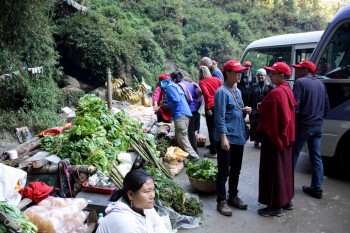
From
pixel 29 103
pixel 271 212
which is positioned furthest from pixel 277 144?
pixel 29 103

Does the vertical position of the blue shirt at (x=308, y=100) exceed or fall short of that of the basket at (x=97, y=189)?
it exceeds it

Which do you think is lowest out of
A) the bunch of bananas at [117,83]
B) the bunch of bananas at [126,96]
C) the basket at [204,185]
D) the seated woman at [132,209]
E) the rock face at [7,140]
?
the rock face at [7,140]

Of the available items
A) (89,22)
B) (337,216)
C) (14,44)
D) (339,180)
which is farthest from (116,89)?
(337,216)

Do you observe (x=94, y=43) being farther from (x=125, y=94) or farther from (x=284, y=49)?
(x=284, y=49)

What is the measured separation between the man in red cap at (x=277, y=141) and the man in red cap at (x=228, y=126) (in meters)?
0.31

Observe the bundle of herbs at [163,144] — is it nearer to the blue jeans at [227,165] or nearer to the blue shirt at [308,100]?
the blue jeans at [227,165]

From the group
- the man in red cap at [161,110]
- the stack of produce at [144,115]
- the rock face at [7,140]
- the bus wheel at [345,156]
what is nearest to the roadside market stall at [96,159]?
the man in red cap at [161,110]

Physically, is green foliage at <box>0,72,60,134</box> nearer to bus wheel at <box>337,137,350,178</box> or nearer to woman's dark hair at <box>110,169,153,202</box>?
bus wheel at <box>337,137,350,178</box>

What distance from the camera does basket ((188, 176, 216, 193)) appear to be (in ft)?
16.8

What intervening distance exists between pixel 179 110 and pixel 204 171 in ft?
5.47

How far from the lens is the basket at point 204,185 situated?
5133 mm

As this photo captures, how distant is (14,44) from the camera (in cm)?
Answer: 1072

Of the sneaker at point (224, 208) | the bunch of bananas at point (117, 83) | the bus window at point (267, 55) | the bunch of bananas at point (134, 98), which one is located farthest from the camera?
the bunch of bananas at point (117, 83)

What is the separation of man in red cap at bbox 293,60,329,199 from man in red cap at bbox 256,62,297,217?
2.23 feet
